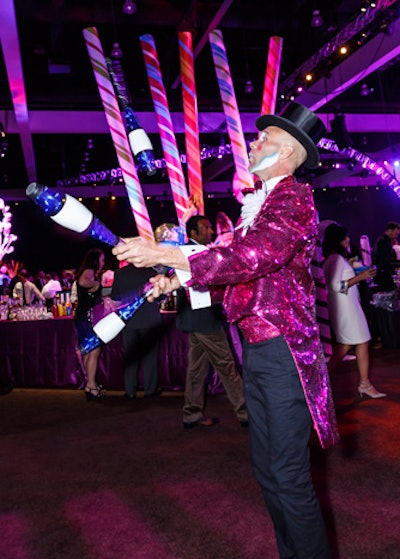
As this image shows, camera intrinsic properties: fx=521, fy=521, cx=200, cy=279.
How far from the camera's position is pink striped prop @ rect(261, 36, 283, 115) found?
424 cm

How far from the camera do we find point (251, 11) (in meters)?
7.63

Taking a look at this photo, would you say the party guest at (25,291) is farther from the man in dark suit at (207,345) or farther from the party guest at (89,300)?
the man in dark suit at (207,345)

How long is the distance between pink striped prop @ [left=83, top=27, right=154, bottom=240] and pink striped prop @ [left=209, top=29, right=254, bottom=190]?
142 cm

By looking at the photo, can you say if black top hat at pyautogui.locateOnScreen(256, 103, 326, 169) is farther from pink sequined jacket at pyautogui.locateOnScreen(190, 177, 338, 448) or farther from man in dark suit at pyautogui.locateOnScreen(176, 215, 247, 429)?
man in dark suit at pyautogui.locateOnScreen(176, 215, 247, 429)

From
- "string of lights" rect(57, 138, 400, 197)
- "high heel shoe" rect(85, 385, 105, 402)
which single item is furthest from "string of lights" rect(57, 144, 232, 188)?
"high heel shoe" rect(85, 385, 105, 402)

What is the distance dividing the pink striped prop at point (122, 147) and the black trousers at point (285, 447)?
A: 3.80 ft

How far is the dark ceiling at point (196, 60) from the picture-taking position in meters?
6.54

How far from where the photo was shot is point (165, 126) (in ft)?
12.0

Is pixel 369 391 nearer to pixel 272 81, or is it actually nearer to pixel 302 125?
pixel 272 81

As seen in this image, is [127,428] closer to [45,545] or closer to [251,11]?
[45,545]

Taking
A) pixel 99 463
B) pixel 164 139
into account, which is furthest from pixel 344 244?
pixel 99 463

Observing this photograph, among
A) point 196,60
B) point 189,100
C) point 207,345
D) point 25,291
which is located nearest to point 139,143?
point 207,345

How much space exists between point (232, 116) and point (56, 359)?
3.33 m

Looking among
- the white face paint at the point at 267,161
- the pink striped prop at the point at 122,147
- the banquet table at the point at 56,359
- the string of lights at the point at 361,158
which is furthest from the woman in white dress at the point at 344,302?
the string of lights at the point at 361,158
